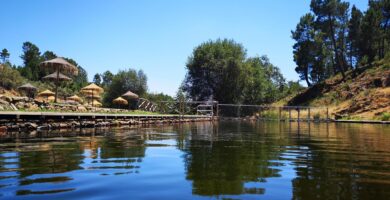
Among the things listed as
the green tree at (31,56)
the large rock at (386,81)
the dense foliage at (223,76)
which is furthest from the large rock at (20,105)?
the green tree at (31,56)

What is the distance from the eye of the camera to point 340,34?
181 feet

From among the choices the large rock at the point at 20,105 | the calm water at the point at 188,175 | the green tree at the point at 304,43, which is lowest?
the calm water at the point at 188,175

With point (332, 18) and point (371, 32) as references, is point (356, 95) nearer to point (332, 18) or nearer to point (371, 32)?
point (371, 32)

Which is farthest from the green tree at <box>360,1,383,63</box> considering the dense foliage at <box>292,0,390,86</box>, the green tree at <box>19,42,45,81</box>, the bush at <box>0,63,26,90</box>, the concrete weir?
the green tree at <box>19,42,45,81</box>

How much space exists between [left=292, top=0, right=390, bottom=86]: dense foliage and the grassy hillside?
2882mm

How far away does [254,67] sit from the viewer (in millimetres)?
52250

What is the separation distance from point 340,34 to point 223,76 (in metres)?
21.6

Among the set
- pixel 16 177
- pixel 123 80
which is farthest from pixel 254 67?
pixel 16 177

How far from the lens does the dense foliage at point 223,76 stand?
45969mm

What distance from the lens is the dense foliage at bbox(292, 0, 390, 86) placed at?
50344 millimetres

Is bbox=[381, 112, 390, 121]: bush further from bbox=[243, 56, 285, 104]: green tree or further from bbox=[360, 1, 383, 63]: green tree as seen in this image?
bbox=[360, 1, 383, 63]: green tree

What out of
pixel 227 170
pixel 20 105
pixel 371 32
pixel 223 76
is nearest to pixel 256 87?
pixel 223 76

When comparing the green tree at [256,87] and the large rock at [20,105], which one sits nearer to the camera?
the large rock at [20,105]

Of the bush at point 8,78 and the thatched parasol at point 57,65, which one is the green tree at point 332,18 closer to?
the thatched parasol at point 57,65
